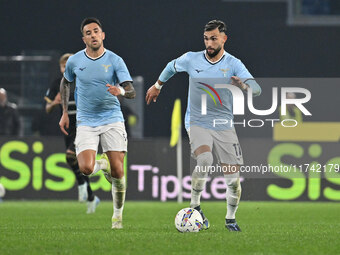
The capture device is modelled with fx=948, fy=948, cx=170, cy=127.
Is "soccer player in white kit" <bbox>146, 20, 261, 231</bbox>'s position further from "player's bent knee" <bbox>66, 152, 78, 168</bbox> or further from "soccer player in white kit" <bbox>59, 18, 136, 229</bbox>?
"player's bent knee" <bbox>66, 152, 78, 168</bbox>

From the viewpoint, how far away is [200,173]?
10211 mm

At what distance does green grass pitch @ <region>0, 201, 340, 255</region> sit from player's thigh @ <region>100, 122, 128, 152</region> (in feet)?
2.98

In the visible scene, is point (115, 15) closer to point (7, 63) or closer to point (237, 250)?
point (7, 63)

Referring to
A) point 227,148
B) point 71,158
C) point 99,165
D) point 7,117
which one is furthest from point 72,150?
point 7,117

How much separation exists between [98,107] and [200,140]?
1217mm

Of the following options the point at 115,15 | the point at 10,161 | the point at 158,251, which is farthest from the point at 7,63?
the point at 158,251

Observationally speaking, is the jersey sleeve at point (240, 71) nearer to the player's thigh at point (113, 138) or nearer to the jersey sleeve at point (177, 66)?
the jersey sleeve at point (177, 66)

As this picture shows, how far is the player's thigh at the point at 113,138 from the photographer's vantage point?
10492mm

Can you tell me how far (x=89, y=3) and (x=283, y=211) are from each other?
11.1m

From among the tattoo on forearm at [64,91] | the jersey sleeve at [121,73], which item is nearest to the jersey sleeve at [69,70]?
the tattoo on forearm at [64,91]

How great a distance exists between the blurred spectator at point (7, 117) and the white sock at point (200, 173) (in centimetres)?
876

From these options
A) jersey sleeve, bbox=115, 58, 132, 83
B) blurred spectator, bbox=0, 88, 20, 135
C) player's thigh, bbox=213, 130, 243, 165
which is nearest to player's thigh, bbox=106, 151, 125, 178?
jersey sleeve, bbox=115, 58, 132, 83

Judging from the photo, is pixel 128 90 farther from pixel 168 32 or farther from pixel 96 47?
pixel 168 32

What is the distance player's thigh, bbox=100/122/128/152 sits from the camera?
1049cm
